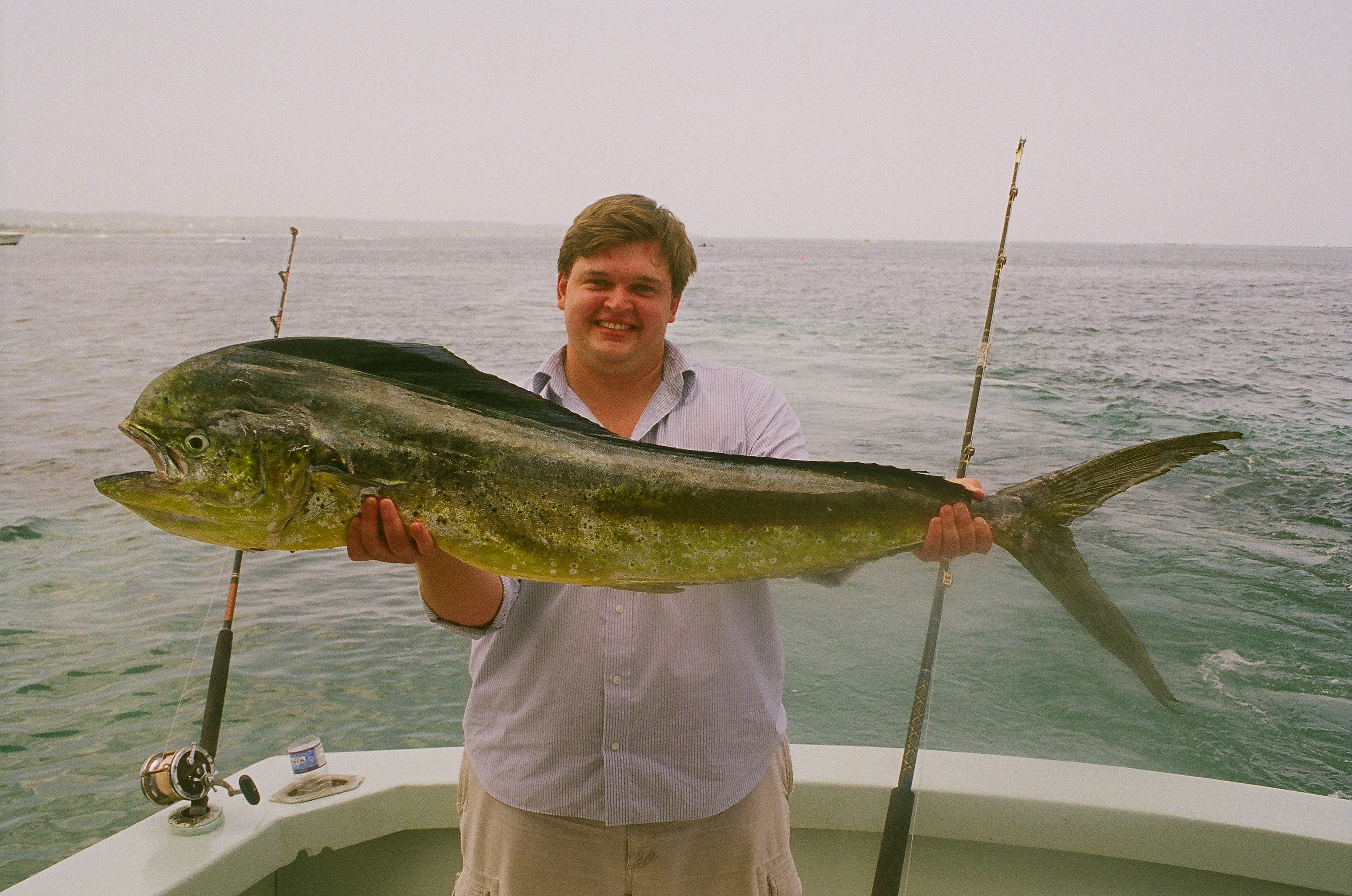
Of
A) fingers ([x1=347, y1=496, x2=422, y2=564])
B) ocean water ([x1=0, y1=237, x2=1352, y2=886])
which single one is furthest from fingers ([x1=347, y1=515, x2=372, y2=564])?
ocean water ([x1=0, y1=237, x2=1352, y2=886])

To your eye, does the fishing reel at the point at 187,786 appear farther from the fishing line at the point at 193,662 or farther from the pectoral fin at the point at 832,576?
the fishing line at the point at 193,662

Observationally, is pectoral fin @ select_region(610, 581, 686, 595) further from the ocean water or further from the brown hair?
the ocean water

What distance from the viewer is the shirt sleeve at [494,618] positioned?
2053 mm

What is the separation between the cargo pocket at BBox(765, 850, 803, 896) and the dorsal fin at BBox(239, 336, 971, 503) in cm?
95

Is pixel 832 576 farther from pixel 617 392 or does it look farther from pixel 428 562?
pixel 428 562

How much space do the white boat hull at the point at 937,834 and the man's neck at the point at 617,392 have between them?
5.35 feet

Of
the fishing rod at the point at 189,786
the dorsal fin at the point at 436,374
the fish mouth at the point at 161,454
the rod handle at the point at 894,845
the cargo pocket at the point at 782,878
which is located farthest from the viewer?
the rod handle at the point at 894,845

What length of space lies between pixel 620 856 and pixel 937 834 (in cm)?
158

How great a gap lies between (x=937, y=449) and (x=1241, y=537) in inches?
147

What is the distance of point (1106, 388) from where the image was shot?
1587 centimetres

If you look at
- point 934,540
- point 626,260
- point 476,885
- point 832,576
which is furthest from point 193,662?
point 934,540

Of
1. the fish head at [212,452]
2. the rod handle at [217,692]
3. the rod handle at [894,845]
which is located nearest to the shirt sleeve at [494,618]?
the fish head at [212,452]

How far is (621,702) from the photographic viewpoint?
6.80 feet

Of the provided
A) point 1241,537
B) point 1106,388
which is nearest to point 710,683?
→ point 1241,537
